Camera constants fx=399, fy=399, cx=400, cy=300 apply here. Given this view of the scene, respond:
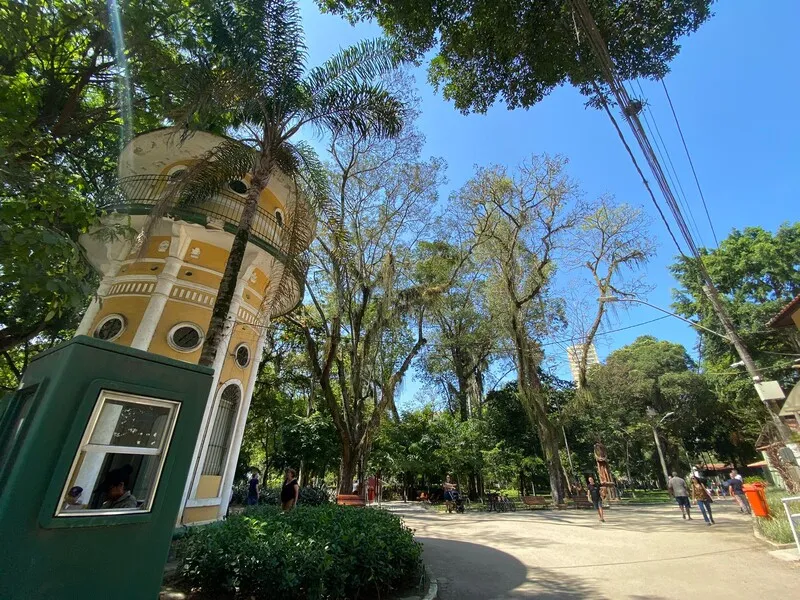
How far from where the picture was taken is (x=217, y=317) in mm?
6766

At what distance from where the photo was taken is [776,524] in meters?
8.13

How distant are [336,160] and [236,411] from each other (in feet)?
35.2

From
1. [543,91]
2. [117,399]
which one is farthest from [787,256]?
[117,399]

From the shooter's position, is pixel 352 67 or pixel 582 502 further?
pixel 582 502

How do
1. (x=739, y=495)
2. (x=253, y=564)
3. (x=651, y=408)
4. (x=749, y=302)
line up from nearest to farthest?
(x=253, y=564) < (x=739, y=495) < (x=749, y=302) < (x=651, y=408)

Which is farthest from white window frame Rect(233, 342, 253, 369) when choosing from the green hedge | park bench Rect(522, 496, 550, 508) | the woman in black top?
park bench Rect(522, 496, 550, 508)

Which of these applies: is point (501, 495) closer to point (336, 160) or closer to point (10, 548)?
point (336, 160)

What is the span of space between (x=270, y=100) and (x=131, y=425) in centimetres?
730

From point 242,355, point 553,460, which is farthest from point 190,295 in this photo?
point 553,460

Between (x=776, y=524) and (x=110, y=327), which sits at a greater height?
(x=110, y=327)

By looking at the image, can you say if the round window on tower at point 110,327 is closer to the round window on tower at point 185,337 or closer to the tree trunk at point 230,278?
the round window on tower at point 185,337

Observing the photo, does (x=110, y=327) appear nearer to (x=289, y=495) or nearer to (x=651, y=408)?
(x=289, y=495)

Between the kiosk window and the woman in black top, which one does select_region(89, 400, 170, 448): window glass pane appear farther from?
the woman in black top

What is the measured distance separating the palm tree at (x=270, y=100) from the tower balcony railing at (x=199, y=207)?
0.68 meters
